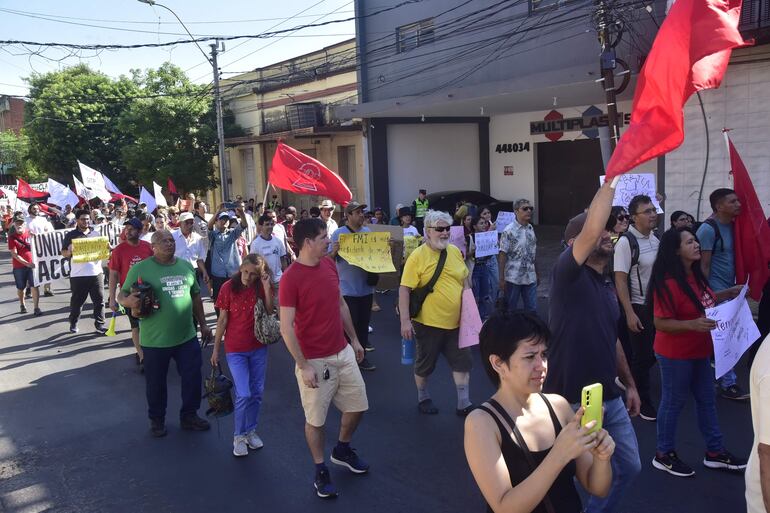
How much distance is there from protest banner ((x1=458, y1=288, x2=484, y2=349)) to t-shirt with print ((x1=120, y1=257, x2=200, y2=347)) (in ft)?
8.04

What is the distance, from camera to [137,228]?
305 inches

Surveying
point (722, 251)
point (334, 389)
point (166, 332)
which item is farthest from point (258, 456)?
point (722, 251)

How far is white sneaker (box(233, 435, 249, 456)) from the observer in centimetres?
539

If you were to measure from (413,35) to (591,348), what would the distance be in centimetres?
1980

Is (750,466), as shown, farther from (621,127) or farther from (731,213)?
(621,127)

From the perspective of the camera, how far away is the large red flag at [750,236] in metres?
5.83

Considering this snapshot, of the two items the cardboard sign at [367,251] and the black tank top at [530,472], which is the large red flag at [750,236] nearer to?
the cardboard sign at [367,251]

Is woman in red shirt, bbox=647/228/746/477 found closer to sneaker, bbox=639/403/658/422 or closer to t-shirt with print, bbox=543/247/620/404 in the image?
t-shirt with print, bbox=543/247/620/404

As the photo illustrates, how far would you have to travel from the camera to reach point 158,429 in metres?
5.96

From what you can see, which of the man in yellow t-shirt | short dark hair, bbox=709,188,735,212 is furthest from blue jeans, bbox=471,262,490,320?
short dark hair, bbox=709,188,735,212

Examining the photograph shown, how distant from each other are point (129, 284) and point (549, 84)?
39.2 feet

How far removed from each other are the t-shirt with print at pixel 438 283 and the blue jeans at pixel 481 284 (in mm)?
3296

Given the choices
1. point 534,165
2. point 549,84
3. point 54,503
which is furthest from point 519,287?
point 534,165

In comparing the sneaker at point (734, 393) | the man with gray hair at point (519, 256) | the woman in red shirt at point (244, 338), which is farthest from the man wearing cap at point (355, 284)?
the sneaker at point (734, 393)
